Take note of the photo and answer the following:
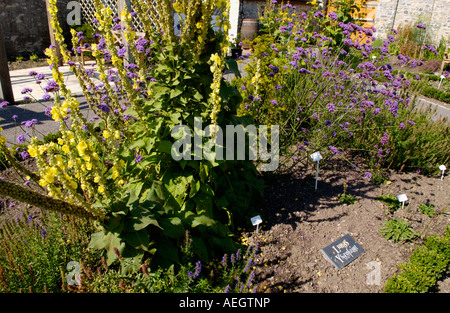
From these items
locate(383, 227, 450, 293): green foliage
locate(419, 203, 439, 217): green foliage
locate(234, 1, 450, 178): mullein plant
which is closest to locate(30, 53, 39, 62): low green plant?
locate(234, 1, 450, 178): mullein plant

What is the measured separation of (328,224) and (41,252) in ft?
8.18

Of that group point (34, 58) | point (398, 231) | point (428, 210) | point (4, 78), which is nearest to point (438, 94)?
point (428, 210)

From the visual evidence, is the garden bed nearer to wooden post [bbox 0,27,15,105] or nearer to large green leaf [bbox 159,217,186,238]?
large green leaf [bbox 159,217,186,238]

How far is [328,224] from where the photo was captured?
3088mm

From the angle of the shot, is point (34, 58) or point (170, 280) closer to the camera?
point (170, 280)

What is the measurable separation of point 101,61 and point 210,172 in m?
1.23

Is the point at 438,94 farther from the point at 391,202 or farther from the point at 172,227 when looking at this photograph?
the point at 172,227

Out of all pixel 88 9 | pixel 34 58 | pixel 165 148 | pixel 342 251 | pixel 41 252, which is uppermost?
pixel 88 9

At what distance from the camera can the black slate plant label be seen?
2.71 m

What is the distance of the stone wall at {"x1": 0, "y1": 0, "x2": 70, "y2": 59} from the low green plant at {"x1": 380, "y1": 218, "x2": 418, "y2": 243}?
1069 centimetres

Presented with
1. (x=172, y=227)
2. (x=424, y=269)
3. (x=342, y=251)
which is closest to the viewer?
(x=172, y=227)
